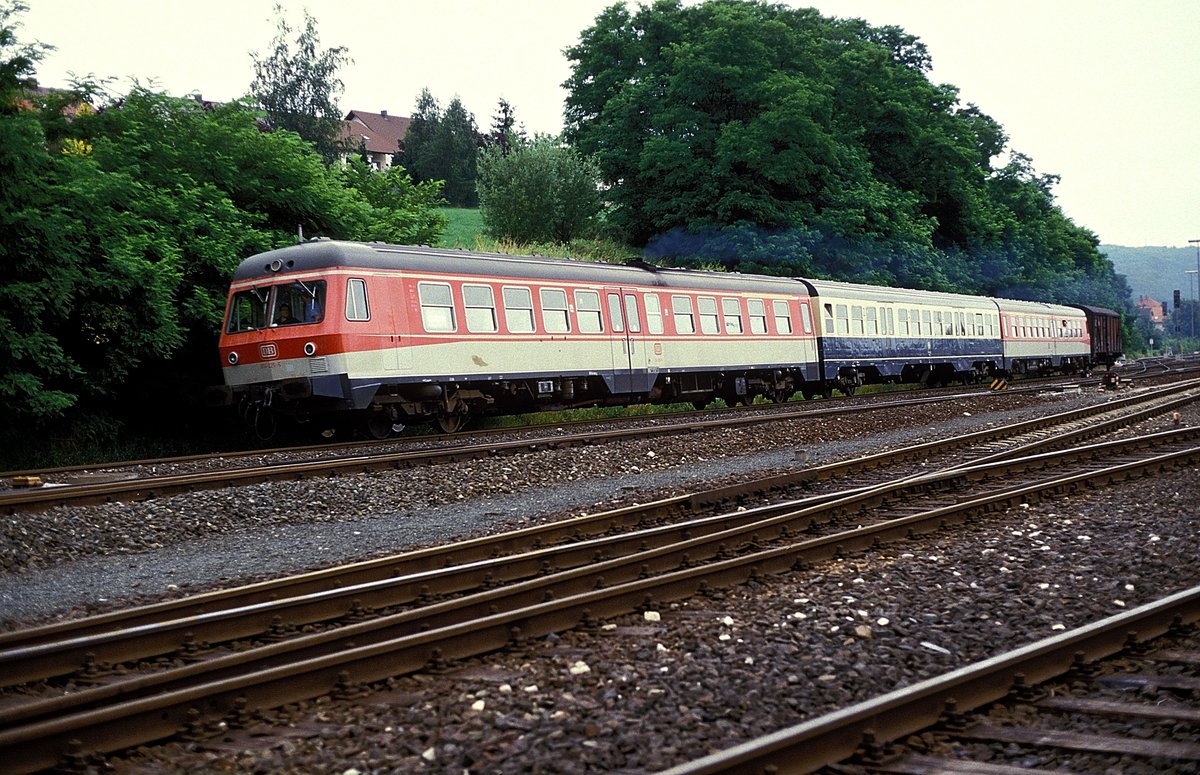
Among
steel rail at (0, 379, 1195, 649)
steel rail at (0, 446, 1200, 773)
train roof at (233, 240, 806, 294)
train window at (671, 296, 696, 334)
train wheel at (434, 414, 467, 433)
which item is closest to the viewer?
steel rail at (0, 446, 1200, 773)

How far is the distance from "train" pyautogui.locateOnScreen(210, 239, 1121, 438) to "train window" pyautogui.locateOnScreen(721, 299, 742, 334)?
36 mm

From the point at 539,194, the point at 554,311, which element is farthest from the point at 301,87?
the point at 554,311

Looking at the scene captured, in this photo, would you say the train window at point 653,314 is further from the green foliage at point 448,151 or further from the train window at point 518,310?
the green foliage at point 448,151

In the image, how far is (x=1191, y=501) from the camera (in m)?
10.5

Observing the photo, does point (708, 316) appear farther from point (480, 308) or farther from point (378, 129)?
point (378, 129)

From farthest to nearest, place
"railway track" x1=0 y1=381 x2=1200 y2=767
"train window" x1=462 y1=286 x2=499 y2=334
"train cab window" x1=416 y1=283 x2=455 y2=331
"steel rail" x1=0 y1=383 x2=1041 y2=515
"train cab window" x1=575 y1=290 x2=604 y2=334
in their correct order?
Result: 1. "train cab window" x1=575 y1=290 x2=604 y2=334
2. "train window" x1=462 y1=286 x2=499 y2=334
3. "train cab window" x1=416 y1=283 x2=455 y2=331
4. "steel rail" x1=0 y1=383 x2=1041 y2=515
5. "railway track" x1=0 y1=381 x2=1200 y2=767

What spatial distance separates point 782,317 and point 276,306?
13681 millimetres

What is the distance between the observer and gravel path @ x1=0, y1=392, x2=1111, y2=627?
8422 mm

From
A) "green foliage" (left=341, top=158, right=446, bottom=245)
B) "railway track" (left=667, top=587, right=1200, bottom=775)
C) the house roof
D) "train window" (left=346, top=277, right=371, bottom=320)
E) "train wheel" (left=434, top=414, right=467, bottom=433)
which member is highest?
the house roof

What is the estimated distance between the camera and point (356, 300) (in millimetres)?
16484

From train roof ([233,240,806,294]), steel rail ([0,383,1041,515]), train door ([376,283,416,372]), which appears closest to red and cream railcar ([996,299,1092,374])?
train roof ([233,240,806,294])

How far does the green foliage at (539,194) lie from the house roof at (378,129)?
66245 millimetres

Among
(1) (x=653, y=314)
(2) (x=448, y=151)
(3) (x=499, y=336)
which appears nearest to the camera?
(3) (x=499, y=336)

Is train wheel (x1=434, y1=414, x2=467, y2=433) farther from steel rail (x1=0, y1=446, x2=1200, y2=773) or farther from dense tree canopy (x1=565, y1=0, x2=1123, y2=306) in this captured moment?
dense tree canopy (x1=565, y1=0, x2=1123, y2=306)
